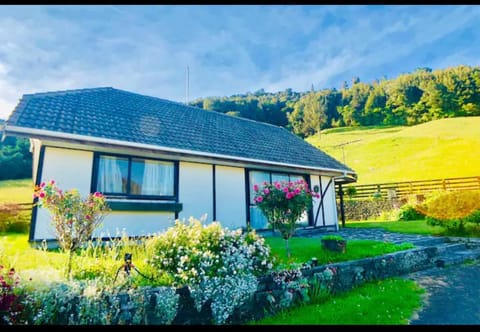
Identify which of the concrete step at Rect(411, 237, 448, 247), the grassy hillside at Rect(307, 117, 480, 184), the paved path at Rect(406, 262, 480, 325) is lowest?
the paved path at Rect(406, 262, 480, 325)

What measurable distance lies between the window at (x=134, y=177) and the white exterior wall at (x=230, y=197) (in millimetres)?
1668

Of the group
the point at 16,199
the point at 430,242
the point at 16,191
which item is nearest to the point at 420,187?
the point at 430,242

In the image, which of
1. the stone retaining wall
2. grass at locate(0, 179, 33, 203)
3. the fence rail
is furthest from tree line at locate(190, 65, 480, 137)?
the stone retaining wall

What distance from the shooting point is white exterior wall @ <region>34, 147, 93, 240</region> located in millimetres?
6598

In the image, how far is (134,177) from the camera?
8.02 meters

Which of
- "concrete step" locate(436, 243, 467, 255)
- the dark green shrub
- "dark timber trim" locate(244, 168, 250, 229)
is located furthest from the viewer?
the dark green shrub

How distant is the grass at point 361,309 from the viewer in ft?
13.5

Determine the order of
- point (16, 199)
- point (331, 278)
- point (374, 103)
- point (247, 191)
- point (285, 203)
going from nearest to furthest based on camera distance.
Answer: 1. point (331, 278)
2. point (285, 203)
3. point (247, 191)
4. point (16, 199)
5. point (374, 103)

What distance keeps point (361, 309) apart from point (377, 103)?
57410mm

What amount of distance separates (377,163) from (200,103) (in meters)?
23.8

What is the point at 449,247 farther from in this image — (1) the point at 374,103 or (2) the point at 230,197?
(1) the point at 374,103

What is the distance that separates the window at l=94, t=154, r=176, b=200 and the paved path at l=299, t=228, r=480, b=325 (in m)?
6.64

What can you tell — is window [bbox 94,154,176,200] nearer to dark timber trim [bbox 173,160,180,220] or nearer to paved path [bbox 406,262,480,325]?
dark timber trim [bbox 173,160,180,220]

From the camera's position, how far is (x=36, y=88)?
9.70m
